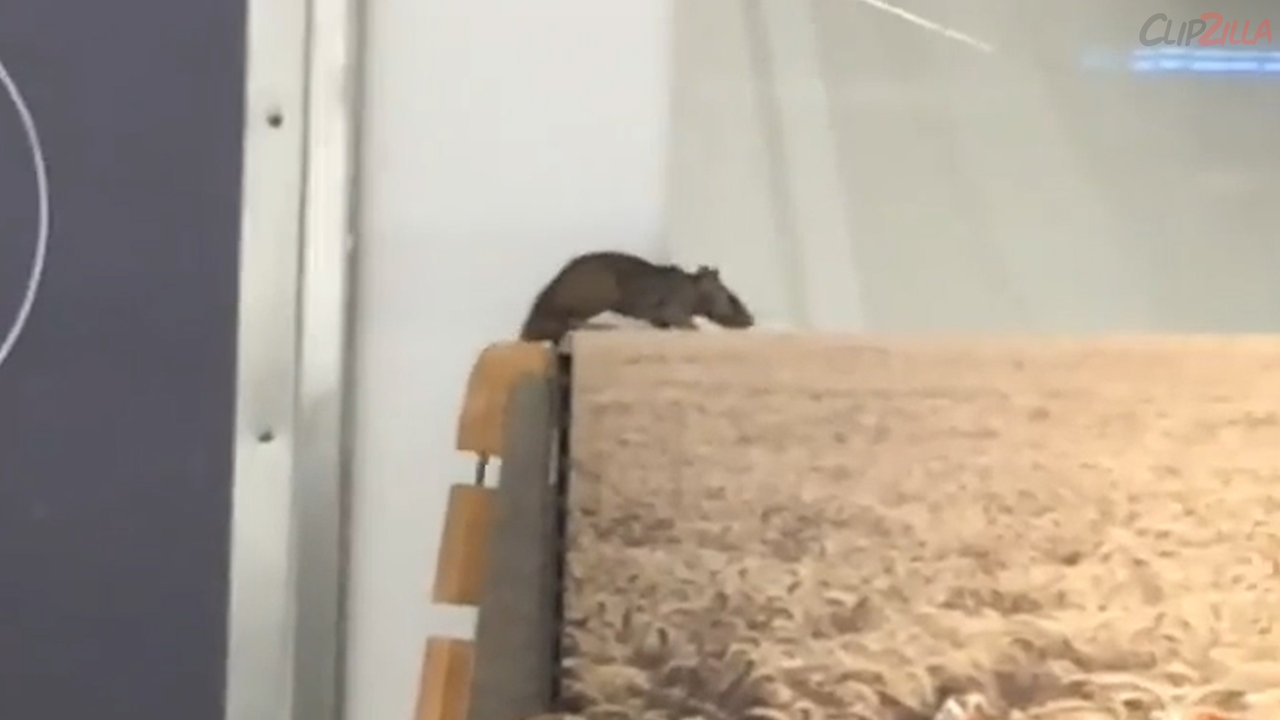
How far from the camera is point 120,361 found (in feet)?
2.40

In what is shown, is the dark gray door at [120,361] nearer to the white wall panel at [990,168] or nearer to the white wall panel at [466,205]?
the white wall panel at [466,205]

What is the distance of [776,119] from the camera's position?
78 centimetres

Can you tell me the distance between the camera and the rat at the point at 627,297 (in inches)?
26.5

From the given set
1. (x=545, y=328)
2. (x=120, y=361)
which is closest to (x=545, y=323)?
(x=545, y=328)

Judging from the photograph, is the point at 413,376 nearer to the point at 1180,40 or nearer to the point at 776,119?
the point at 776,119

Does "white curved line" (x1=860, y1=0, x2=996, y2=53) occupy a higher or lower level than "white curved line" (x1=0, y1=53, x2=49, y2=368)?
A: higher

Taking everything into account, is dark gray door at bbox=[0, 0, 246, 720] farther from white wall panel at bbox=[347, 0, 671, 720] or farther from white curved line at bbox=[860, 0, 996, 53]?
white curved line at bbox=[860, 0, 996, 53]

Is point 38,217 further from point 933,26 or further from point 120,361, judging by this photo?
point 933,26

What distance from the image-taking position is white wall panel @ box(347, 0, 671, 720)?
74 centimetres

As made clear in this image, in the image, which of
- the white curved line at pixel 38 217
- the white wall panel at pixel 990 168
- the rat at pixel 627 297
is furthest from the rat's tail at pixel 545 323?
the white curved line at pixel 38 217

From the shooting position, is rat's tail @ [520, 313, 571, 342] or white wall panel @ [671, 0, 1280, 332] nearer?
rat's tail @ [520, 313, 571, 342]

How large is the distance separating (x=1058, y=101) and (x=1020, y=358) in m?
0.25

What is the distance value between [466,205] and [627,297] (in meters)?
0.11

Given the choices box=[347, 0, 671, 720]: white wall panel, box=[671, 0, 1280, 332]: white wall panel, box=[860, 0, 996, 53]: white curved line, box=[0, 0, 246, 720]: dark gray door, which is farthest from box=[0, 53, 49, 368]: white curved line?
box=[860, 0, 996, 53]: white curved line
